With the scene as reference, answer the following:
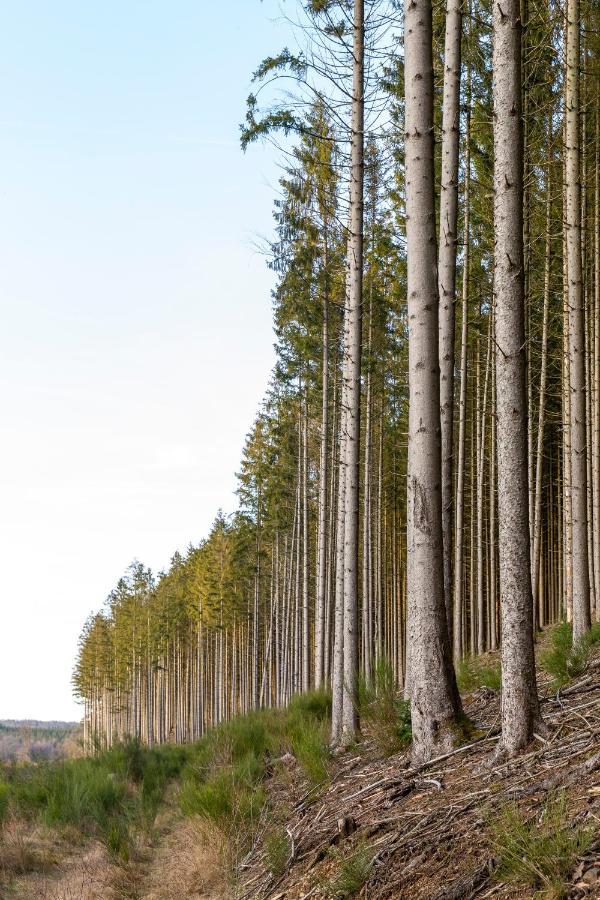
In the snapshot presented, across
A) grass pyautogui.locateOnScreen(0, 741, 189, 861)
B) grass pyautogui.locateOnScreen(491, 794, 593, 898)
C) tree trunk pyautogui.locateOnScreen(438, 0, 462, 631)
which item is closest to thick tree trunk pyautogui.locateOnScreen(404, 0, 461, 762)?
grass pyautogui.locateOnScreen(491, 794, 593, 898)

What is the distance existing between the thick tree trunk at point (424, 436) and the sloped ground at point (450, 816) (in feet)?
1.26

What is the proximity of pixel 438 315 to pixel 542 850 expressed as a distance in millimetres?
6070

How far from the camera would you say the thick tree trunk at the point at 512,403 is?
4945mm

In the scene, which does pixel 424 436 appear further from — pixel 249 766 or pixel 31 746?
pixel 31 746

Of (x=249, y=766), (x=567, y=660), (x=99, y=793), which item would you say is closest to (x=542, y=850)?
(x=567, y=660)

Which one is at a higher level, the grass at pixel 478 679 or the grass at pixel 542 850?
the grass at pixel 542 850

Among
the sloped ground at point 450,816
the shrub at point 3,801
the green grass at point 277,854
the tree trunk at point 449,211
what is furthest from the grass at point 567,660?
the shrub at point 3,801

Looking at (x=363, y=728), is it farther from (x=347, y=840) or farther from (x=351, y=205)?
(x=351, y=205)

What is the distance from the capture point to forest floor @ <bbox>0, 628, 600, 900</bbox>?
335 cm

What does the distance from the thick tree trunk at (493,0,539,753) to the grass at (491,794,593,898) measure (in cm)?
148

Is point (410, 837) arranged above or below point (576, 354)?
below

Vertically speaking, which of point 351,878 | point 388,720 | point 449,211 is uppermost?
point 449,211

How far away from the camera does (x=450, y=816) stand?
168 inches

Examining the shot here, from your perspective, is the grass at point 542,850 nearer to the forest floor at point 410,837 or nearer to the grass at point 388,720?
the forest floor at point 410,837
